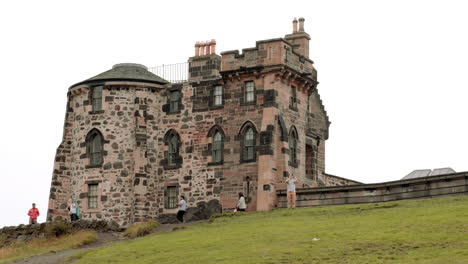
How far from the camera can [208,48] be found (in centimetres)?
5000

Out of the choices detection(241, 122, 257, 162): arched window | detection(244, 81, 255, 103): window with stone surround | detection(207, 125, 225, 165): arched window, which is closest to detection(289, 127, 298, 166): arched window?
detection(241, 122, 257, 162): arched window

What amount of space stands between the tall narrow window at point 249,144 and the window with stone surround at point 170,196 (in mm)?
4444

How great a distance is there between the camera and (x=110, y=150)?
4850 cm

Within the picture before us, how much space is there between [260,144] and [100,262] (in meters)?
14.7

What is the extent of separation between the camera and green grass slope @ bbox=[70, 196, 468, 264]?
27609 mm

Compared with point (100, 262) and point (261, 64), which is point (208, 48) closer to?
point (261, 64)

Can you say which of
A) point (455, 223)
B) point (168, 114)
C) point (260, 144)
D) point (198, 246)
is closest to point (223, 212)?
point (260, 144)

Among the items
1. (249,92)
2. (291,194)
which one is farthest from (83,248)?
(249,92)

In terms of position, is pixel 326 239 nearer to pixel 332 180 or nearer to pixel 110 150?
pixel 110 150

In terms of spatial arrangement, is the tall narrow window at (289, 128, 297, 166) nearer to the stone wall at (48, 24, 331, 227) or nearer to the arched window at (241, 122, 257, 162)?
the stone wall at (48, 24, 331, 227)

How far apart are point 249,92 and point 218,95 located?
194 centimetres

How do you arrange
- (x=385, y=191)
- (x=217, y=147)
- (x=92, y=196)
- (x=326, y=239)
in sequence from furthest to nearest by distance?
(x=92, y=196), (x=217, y=147), (x=385, y=191), (x=326, y=239)

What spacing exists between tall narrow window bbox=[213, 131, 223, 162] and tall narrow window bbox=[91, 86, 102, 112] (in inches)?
255

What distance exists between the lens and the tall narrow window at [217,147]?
1860 inches
